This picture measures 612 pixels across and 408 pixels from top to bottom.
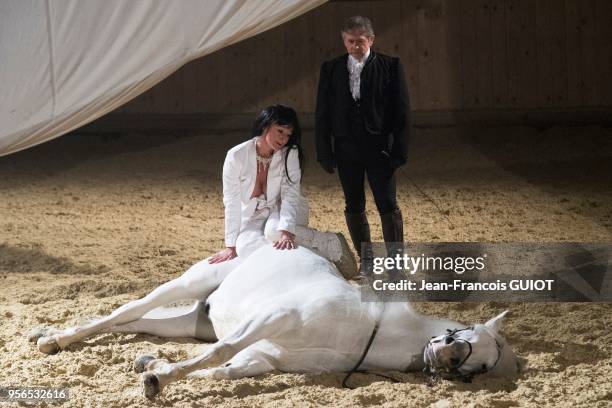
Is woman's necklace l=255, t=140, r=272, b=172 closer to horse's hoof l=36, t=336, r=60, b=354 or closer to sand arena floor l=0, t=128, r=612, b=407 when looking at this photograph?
sand arena floor l=0, t=128, r=612, b=407

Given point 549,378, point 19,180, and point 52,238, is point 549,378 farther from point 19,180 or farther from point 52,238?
point 19,180

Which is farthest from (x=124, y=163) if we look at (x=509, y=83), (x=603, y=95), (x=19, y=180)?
(x=603, y=95)

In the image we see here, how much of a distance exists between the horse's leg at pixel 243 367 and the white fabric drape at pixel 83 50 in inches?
43.8

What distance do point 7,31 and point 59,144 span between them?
5574 millimetres

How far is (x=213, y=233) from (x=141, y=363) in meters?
2.65

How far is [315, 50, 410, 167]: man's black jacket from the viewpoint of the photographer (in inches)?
190

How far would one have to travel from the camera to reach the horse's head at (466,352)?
3.24 meters

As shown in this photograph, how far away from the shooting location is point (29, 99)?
12.3 ft

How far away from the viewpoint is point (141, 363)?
363cm

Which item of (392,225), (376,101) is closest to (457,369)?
(392,225)

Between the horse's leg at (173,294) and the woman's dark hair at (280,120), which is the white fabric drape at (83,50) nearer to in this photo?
the woman's dark hair at (280,120)

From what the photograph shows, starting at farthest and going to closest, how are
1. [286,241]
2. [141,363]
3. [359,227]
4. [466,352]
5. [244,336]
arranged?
[359,227] < [286,241] < [141,363] < [244,336] < [466,352]

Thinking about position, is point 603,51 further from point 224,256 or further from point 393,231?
point 224,256

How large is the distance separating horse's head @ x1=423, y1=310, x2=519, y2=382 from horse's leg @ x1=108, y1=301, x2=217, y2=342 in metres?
1.08
